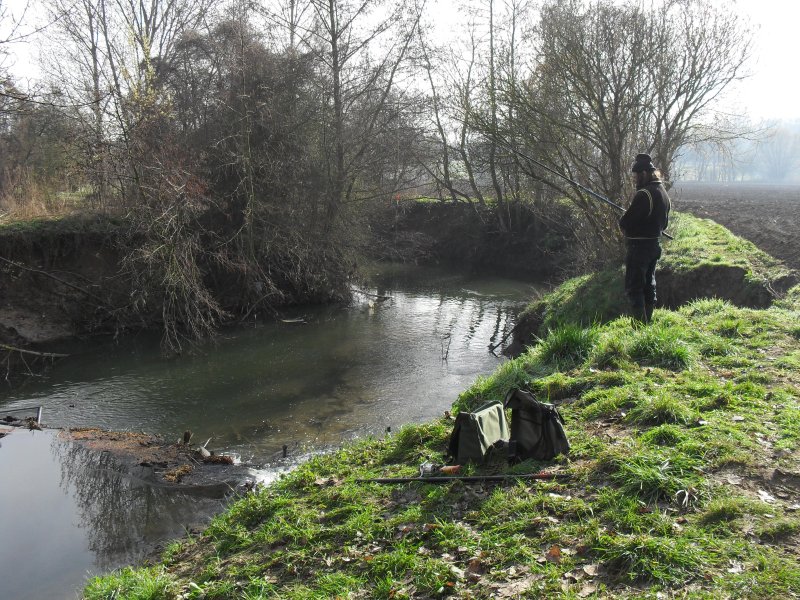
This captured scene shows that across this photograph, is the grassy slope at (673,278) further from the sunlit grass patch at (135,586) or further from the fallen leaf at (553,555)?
the sunlit grass patch at (135,586)

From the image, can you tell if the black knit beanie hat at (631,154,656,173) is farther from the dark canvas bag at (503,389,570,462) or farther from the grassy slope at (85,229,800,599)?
the dark canvas bag at (503,389,570,462)

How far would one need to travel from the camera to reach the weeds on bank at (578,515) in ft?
11.2

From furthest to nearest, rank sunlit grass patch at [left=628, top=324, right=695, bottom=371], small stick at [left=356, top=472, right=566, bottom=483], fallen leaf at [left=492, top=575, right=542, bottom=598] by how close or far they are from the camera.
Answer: sunlit grass patch at [left=628, top=324, right=695, bottom=371] → small stick at [left=356, top=472, right=566, bottom=483] → fallen leaf at [left=492, top=575, right=542, bottom=598]

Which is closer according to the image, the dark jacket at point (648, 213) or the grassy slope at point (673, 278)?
the dark jacket at point (648, 213)

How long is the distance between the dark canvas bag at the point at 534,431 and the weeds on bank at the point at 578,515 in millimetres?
130

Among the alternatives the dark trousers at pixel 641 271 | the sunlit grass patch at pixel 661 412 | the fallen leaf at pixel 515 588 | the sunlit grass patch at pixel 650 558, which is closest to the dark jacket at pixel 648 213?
the dark trousers at pixel 641 271

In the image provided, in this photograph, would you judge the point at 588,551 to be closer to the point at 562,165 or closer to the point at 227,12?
the point at 562,165

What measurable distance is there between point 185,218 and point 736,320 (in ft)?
36.0

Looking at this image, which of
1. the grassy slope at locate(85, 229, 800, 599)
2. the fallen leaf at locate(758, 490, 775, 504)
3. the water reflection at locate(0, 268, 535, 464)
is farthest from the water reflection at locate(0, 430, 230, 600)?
the fallen leaf at locate(758, 490, 775, 504)

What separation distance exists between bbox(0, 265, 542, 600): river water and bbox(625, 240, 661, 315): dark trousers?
3.32m

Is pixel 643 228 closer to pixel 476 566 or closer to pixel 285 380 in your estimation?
pixel 476 566

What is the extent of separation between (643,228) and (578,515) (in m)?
5.10

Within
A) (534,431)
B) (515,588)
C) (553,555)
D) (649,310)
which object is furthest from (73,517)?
(649,310)

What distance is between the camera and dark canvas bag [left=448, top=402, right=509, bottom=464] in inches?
200
